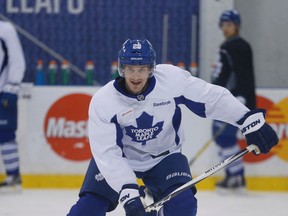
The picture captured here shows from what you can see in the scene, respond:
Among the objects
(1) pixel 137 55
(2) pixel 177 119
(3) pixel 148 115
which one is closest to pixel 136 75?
(1) pixel 137 55

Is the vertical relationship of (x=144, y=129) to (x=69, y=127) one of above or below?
above

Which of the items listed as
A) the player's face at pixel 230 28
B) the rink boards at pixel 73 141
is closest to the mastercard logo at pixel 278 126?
the rink boards at pixel 73 141

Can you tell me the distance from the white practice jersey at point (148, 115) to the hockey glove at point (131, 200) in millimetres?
92

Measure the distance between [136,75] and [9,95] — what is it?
97.7 inches

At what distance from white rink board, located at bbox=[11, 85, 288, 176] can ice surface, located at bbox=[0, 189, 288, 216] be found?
176 millimetres

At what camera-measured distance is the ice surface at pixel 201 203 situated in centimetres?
565

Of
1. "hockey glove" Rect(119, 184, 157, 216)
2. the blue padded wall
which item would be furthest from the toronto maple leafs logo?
the blue padded wall

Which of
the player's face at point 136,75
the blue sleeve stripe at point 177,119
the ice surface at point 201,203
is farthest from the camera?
the ice surface at point 201,203

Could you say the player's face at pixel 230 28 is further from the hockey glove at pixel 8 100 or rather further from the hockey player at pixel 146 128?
the hockey player at pixel 146 128

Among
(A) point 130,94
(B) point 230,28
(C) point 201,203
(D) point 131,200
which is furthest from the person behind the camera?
(B) point 230,28

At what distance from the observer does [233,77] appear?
6.29 meters

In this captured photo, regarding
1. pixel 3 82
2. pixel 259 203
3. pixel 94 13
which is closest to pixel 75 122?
pixel 3 82

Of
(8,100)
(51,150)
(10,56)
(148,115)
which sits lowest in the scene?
(51,150)

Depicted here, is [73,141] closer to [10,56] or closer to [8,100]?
[8,100]
